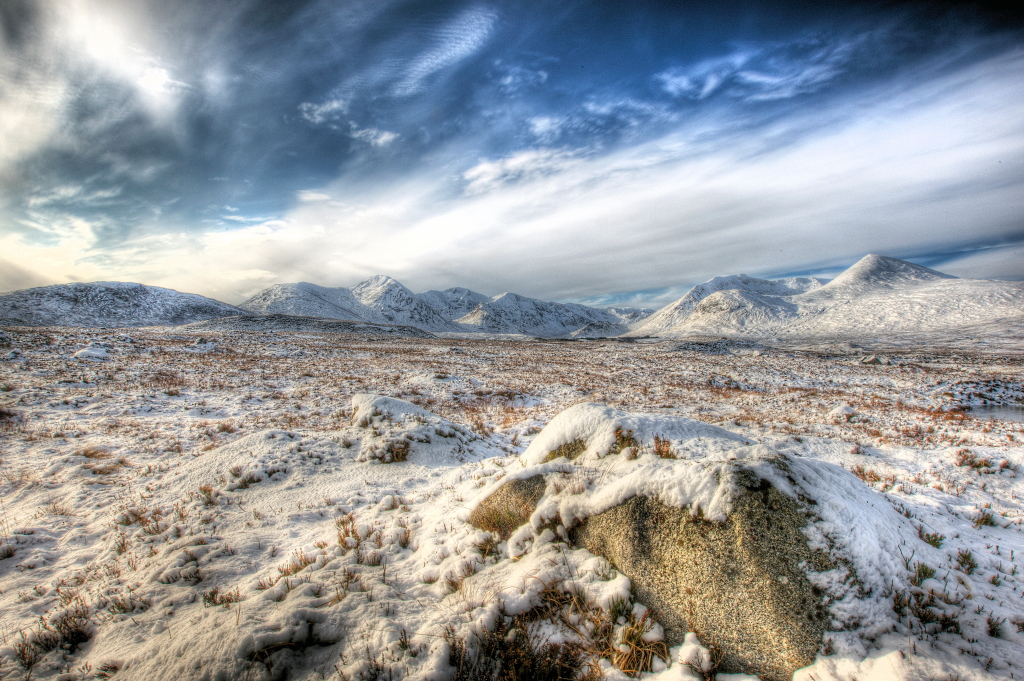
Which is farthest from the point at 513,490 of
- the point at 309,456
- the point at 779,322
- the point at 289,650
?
the point at 779,322

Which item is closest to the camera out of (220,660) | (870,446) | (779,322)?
(220,660)

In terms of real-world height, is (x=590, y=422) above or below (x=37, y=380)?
below

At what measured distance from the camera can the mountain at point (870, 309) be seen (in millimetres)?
106938

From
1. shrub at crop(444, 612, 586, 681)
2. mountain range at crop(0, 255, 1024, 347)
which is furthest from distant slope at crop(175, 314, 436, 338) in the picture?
shrub at crop(444, 612, 586, 681)

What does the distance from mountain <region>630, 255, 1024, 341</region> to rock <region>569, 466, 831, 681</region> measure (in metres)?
135

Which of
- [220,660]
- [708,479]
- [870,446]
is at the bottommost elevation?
[870,446]

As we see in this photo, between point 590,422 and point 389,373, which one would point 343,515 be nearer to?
point 590,422

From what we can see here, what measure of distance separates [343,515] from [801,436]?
1374 cm

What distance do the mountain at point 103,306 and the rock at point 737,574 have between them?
10988 centimetres

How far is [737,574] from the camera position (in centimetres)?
378

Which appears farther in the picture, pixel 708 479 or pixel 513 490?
pixel 513 490

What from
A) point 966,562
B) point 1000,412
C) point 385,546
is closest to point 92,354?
point 385,546

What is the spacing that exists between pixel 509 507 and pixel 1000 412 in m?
24.8

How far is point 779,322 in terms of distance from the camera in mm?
143125
